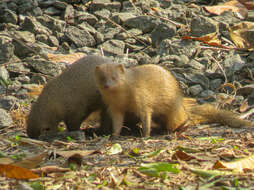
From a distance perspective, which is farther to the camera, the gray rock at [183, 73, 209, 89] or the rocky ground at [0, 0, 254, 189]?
the gray rock at [183, 73, 209, 89]

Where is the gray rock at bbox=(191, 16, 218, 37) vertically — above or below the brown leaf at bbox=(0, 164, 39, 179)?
above

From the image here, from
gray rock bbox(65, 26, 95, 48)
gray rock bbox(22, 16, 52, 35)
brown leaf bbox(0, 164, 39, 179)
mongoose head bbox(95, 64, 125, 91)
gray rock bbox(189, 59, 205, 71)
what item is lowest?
brown leaf bbox(0, 164, 39, 179)

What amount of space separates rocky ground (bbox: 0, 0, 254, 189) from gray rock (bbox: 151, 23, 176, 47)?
0.01m

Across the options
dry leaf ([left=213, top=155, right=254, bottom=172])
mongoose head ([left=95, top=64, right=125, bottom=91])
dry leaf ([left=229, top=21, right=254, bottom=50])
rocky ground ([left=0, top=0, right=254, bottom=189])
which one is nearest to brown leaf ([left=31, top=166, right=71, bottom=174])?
rocky ground ([left=0, top=0, right=254, bottom=189])

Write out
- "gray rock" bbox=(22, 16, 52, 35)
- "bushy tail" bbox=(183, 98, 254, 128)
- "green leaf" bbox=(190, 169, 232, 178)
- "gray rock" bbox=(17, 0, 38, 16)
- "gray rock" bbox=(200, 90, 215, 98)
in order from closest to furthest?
"green leaf" bbox=(190, 169, 232, 178) < "bushy tail" bbox=(183, 98, 254, 128) < "gray rock" bbox=(200, 90, 215, 98) < "gray rock" bbox=(22, 16, 52, 35) < "gray rock" bbox=(17, 0, 38, 16)

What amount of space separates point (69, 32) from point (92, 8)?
35.1 inches

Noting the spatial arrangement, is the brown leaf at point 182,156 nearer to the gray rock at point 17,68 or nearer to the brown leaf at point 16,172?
the brown leaf at point 16,172

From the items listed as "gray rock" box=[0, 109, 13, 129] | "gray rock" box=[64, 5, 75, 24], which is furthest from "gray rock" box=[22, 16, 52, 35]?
"gray rock" box=[0, 109, 13, 129]

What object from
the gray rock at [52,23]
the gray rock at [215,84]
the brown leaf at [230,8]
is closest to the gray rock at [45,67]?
the gray rock at [52,23]

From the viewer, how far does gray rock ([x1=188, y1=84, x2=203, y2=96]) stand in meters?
5.27

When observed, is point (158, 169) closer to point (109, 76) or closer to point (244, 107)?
point (109, 76)

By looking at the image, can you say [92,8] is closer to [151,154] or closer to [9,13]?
[9,13]

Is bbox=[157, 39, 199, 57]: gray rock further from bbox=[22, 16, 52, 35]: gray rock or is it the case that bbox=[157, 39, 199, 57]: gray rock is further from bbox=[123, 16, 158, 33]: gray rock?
bbox=[22, 16, 52, 35]: gray rock

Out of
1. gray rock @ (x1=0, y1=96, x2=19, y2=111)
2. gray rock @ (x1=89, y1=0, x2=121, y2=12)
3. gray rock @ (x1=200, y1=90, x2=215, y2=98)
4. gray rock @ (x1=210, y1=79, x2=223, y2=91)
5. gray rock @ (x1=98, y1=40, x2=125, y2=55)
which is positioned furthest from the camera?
gray rock @ (x1=89, y1=0, x2=121, y2=12)
